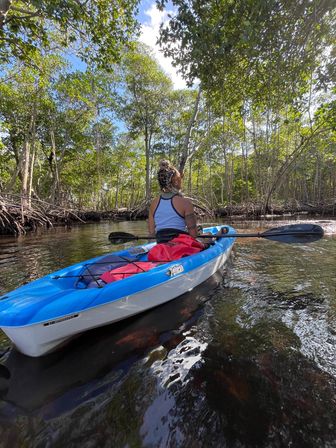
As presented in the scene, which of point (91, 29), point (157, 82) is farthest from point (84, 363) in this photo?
point (157, 82)

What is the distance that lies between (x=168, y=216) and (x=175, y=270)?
35.1 inches

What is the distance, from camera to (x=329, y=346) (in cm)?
204

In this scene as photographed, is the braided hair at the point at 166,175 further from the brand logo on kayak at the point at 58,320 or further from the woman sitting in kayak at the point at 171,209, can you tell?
the brand logo on kayak at the point at 58,320

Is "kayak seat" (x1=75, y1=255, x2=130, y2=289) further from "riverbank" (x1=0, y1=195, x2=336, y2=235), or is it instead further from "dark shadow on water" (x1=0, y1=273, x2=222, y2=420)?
"riverbank" (x1=0, y1=195, x2=336, y2=235)

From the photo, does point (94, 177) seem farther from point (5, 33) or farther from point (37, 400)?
point (37, 400)

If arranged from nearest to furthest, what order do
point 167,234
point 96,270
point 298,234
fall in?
1. point 96,270
2. point 167,234
3. point 298,234

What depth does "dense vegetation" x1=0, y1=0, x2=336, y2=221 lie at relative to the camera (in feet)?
14.0

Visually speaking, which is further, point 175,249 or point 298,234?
point 298,234

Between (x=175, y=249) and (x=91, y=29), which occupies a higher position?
(x=91, y=29)

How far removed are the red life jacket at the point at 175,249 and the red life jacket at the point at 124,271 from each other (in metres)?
0.14

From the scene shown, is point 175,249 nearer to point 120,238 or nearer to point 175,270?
point 175,270

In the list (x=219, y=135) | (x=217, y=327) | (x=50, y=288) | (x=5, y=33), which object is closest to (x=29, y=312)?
(x=50, y=288)

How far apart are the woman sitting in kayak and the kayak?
1.62 feet

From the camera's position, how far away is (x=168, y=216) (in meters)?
3.23
